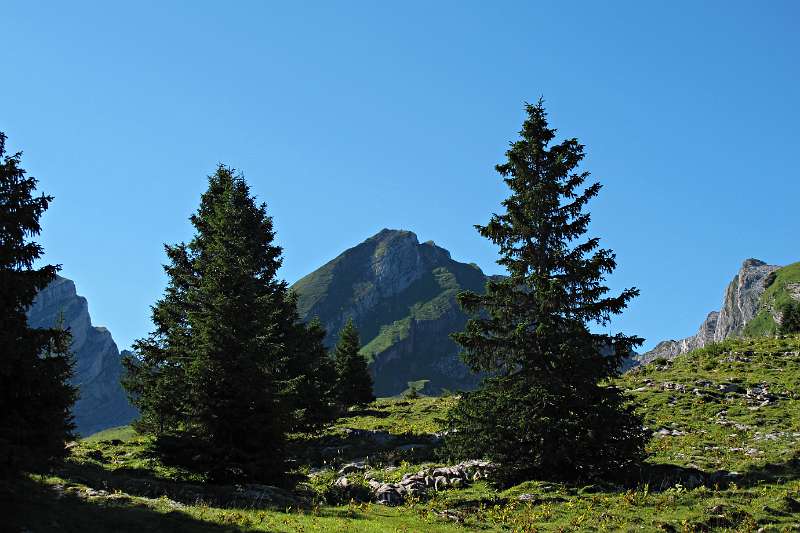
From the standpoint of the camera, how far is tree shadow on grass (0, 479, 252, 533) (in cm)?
1440

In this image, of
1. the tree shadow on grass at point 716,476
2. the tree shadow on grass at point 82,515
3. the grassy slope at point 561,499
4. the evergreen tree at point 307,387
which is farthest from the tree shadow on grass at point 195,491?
the tree shadow on grass at point 716,476

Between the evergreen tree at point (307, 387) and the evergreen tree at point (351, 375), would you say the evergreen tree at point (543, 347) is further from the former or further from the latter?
the evergreen tree at point (351, 375)

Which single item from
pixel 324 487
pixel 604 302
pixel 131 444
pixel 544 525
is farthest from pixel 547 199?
pixel 131 444

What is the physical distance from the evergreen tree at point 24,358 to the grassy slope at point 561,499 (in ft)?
5.20

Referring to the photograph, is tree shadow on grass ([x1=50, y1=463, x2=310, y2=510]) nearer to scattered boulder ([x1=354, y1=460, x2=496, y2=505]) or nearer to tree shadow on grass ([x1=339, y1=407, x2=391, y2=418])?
scattered boulder ([x1=354, y1=460, x2=496, y2=505])

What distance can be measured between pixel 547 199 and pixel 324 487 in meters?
14.7

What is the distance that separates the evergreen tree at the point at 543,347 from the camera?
72.9 feet

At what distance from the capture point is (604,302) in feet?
77.3

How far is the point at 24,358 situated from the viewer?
15.4m

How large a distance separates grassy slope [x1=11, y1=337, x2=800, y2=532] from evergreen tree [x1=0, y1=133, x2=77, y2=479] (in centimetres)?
159

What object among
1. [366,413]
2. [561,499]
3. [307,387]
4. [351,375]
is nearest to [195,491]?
[561,499]

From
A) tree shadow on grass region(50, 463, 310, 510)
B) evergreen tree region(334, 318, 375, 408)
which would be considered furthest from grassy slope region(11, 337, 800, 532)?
evergreen tree region(334, 318, 375, 408)

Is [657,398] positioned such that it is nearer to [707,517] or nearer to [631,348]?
[631,348]

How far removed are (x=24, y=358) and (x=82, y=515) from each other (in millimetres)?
4229
